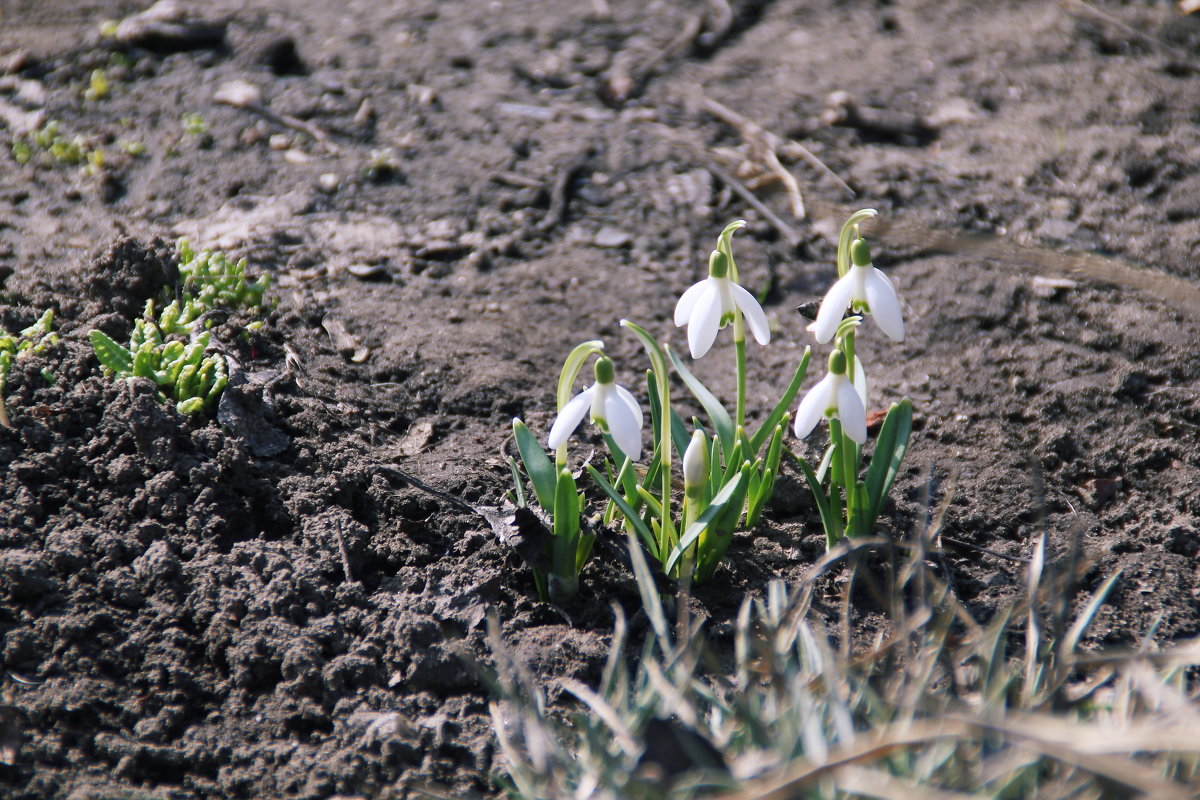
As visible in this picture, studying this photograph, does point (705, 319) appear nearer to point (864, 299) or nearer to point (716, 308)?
point (716, 308)

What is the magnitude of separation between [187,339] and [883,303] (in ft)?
6.01

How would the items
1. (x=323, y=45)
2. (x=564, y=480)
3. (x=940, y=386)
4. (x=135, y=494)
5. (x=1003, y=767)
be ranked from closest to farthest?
(x=1003, y=767) < (x=564, y=480) < (x=135, y=494) < (x=940, y=386) < (x=323, y=45)

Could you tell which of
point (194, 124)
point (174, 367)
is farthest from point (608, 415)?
point (194, 124)

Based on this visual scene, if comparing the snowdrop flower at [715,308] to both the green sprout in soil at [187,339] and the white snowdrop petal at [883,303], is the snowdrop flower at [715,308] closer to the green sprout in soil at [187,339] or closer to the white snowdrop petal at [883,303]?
the white snowdrop petal at [883,303]

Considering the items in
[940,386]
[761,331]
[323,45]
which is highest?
[323,45]

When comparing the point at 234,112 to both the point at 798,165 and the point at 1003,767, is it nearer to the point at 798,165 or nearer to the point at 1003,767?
the point at 798,165

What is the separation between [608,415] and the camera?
5.64 feet

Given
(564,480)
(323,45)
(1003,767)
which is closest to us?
(1003,767)

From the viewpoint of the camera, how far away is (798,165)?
3.67 meters

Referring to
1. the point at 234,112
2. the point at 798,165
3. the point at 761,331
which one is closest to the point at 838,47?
the point at 798,165

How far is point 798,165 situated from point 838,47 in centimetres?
Result: 100

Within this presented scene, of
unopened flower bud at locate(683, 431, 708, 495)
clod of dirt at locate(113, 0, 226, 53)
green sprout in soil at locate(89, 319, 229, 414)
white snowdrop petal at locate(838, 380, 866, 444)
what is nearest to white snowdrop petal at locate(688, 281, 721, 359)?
unopened flower bud at locate(683, 431, 708, 495)

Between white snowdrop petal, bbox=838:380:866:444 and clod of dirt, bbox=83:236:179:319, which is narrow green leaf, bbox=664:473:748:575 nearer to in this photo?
white snowdrop petal, bbox=838:380:866:444

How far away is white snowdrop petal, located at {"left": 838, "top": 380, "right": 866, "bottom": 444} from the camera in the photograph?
5.80 ft
